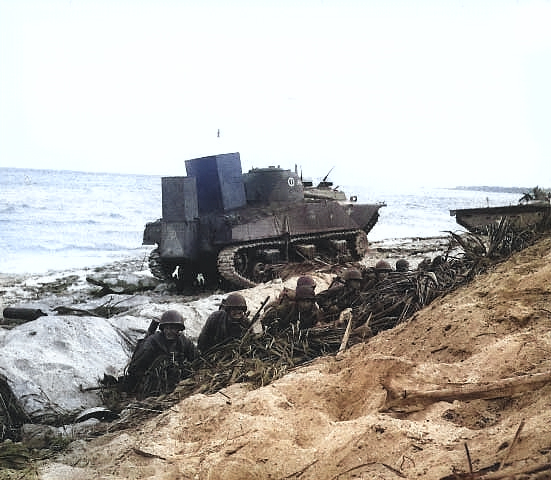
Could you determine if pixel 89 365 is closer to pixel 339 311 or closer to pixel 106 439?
pixel 106 439

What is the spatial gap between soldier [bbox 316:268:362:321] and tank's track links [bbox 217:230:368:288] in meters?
4.94

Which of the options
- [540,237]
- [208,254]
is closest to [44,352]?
[540,237]

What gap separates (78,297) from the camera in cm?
1288

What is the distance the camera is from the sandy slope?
2.39m

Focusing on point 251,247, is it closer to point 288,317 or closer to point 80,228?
point 288,317

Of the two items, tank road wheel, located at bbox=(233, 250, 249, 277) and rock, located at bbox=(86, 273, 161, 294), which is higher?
tank road wheel, located at bbox=(233, 250, 249, 277)

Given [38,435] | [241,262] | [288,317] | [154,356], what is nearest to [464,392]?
[38,435]

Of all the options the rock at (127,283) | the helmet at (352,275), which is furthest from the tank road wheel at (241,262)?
the helmet at (352,275)

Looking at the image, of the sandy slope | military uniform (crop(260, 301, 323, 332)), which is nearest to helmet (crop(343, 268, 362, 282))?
military uniform (crop(260, 301, 323, 332))

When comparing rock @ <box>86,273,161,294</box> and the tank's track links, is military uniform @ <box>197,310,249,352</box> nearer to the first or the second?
the tank's track links

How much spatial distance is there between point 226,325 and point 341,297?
1437mm

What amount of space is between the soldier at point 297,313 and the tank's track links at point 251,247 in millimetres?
5732

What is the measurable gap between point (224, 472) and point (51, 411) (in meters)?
2.82

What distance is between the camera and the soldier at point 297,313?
622cm
